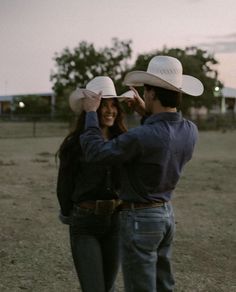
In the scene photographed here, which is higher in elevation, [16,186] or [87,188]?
[87,188]

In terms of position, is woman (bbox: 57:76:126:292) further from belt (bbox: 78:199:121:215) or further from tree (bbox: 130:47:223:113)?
tree (bbox: 130:47:223:113)

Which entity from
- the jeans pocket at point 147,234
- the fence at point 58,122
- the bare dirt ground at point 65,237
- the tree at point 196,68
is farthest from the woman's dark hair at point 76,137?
the tree at point 196,68

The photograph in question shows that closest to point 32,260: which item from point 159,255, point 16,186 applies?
point 159,255

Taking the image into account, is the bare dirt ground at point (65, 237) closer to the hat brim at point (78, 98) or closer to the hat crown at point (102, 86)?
the hat brim at point (78, 98)

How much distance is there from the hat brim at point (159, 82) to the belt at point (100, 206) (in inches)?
28.7

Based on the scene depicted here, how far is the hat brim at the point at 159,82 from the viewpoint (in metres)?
2.54

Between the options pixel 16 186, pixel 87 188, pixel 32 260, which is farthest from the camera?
pixel 16 186

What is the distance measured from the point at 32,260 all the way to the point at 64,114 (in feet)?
112

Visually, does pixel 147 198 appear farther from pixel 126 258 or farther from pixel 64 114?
pixel 64 114

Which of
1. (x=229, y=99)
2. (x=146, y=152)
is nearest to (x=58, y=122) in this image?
(x=146, y=152)

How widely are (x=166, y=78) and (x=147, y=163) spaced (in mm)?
455

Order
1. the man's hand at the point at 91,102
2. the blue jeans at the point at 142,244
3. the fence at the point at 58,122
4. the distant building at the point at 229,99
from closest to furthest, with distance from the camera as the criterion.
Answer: the blue jeans at the point at 142,244, the man's hand at the point at 91,102, the fence at the point at 58,122, the distant building at the point at 229,99

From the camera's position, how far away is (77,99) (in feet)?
10.3

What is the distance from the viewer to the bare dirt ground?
4645 mm
